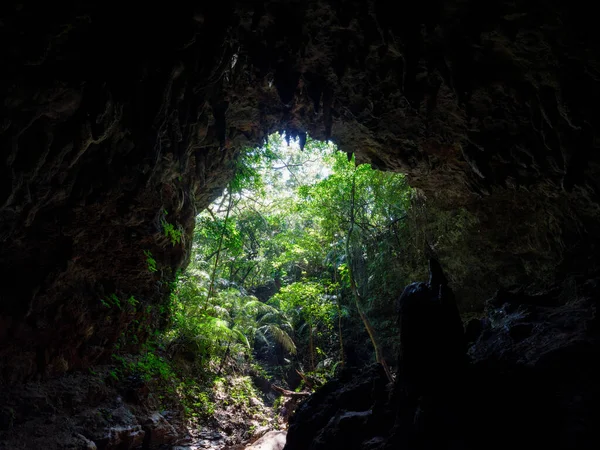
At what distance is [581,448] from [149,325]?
8.82 metres

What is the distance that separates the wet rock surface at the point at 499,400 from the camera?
3.77 m

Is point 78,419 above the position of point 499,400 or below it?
below

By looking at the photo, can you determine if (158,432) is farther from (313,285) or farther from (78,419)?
(313,285)

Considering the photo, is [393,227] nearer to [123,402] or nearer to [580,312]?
[580,312]

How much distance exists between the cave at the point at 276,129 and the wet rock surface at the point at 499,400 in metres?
0.04

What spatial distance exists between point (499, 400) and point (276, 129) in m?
7.43

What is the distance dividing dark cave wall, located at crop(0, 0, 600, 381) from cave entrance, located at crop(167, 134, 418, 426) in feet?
7.82

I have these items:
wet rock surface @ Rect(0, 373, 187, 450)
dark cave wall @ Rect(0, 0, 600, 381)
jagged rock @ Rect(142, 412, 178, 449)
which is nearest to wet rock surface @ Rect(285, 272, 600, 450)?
dark cave wall @ Rect(0, 0, 600, 381)

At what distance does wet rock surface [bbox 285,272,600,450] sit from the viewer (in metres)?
3.77

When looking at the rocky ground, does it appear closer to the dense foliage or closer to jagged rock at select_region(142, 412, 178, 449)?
jagged rock at select_region(142, 412, 178, 449)

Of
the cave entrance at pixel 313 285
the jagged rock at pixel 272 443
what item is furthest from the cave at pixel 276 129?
the cave entrance at pixel 313 285

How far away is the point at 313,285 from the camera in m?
13.7

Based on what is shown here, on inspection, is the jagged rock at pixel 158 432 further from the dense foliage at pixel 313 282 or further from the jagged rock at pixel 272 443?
the dense foliage at pixel 313 282

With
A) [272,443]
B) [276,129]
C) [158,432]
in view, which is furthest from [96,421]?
[276,129]
